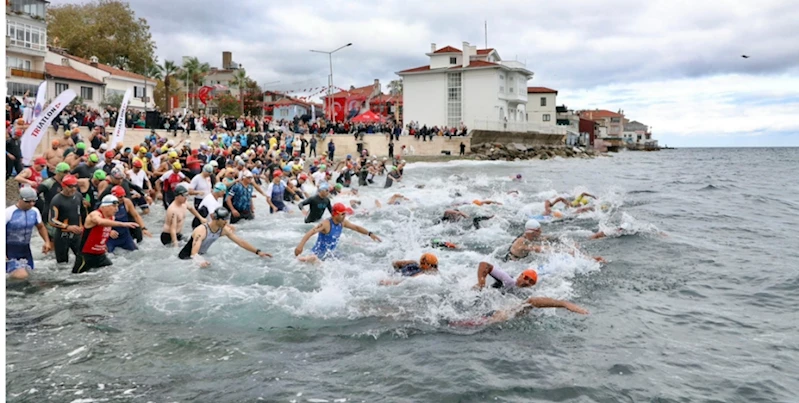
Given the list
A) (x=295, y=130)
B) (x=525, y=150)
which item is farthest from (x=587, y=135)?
(x=295, y=130)

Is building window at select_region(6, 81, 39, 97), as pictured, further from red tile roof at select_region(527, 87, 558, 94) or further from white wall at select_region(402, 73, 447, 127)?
red tile roof at select_region(527, 87, 558, 94)

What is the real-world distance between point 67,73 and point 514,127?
39783 mm

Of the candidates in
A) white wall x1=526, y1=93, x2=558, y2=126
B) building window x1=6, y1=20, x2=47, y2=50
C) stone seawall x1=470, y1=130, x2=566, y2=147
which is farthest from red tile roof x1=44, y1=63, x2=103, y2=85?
white wall x1=526, y1=93, x2=558, y2=126

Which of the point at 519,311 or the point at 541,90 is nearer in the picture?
the point at 519,311

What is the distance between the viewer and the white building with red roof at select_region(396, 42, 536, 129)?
60656 mm

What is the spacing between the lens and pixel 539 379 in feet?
20.8

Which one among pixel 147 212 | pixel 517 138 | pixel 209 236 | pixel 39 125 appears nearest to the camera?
pixel 209 236

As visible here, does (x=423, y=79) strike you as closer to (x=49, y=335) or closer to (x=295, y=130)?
(x=295, y=130)

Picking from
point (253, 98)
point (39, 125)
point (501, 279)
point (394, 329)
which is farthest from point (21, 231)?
point (253, 98)

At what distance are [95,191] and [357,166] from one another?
14.8 m

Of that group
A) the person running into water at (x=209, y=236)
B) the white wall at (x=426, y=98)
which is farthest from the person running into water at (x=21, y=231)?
the white wall at (x=426, y=98)

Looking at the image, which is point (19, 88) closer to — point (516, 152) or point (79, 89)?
point (79, 89)

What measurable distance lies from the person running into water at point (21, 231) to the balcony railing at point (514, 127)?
4887 centimetres

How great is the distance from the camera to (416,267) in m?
9.84
